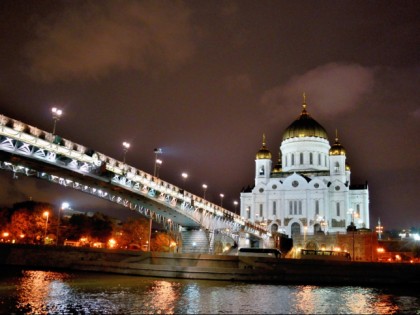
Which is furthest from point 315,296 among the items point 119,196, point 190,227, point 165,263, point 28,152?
point 190,227

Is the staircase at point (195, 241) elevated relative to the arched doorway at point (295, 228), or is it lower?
lower

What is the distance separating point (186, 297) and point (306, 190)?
88.1 m

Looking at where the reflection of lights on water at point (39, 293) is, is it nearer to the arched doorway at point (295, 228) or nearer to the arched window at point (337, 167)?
the arched doorway at point (295, 228)

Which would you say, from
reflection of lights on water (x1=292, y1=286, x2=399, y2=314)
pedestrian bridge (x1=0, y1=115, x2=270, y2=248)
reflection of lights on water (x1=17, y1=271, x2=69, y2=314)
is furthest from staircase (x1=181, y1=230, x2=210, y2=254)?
reflection of lights on water (x1=292, y1=286, x2=399, y2=314)

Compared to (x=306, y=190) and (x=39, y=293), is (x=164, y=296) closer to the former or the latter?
(x=39, y=293)

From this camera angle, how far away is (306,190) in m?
120

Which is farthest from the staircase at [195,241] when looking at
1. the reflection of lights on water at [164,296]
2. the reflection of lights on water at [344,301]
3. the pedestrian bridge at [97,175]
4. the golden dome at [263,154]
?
the golden dome at [263,154]

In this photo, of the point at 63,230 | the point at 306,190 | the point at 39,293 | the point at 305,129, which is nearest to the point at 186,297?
the point at 39,293

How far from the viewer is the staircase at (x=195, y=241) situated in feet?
262

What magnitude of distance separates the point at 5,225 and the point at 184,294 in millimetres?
72649

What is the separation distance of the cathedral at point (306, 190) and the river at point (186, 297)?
7154 centimetres

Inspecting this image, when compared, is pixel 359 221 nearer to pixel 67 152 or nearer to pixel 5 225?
pixel 5 225

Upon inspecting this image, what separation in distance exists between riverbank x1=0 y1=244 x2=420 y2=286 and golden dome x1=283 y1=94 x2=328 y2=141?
78519 mm

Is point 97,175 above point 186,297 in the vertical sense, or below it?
above
